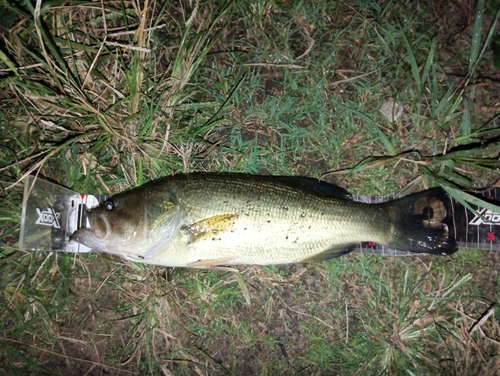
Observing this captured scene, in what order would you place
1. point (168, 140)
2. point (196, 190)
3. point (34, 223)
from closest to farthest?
point (196, 190) < point (34, 223) < point (168, 140)

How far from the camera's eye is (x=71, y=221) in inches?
126

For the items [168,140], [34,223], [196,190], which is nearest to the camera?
[196,190]

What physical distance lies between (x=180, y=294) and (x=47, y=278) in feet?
3.81

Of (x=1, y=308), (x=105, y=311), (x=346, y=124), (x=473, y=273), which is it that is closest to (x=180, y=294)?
(x=105, y=311)

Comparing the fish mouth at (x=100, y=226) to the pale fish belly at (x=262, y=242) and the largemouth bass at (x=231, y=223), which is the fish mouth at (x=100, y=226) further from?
the pale fish belly at (x=262, y=242)

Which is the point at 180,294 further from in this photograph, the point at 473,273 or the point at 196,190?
the point at 473,273

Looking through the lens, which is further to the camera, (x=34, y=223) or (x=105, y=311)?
(x=105, y=311)

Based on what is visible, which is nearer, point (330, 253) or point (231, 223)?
point (231, 223)

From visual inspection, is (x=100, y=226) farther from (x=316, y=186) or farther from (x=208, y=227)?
(x=316, y=186)

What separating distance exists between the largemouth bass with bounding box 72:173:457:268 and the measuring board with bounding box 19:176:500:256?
0.46m

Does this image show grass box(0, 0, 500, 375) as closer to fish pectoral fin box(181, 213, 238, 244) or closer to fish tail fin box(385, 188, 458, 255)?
fish tail fin box(385, 188, 458, 255)

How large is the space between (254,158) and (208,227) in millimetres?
930

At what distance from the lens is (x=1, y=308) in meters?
3.32

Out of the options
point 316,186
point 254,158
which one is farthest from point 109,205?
point 316,186
